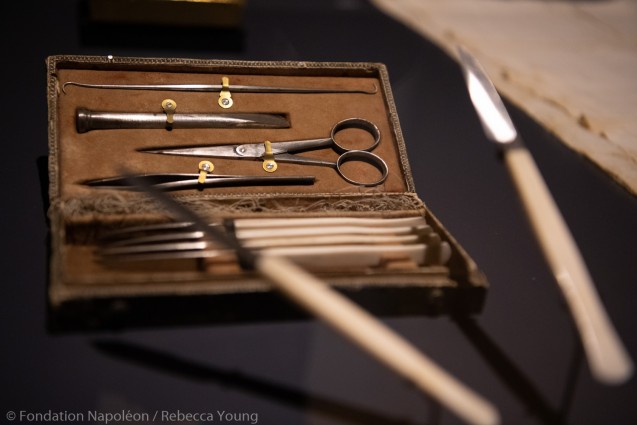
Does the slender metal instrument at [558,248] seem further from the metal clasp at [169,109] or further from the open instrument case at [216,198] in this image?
the metal clasp at [169,109]

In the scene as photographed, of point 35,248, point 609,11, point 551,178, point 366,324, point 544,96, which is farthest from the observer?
point 609,11

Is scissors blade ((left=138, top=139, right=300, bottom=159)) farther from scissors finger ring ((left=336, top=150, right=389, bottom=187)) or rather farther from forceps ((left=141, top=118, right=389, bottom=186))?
scissors finger ring ((left=336, top=150, right=389, bottom=187))

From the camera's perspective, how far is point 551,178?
1594mm

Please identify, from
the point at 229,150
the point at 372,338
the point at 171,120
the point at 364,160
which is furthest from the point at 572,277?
the point at 171,120

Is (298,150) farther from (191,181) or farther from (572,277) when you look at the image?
(572,277)

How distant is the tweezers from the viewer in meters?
1.26

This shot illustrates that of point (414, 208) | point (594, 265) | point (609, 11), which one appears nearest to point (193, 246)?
point (414, 208)

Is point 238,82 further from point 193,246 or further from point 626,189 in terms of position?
point 626,189

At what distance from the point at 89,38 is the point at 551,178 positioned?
3.89 feet

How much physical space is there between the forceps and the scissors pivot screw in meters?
0.02

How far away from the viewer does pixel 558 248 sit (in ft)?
3.41

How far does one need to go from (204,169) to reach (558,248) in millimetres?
668

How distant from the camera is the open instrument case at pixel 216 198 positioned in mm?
1051

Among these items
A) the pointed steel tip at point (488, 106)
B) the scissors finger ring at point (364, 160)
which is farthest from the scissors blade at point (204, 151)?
the pointed steel tip at point (488, 106)
